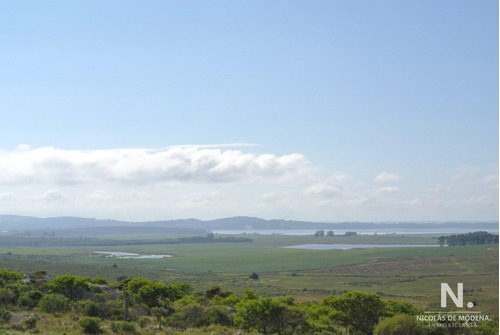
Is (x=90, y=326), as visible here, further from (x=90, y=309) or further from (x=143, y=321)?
(x=90, y=309)

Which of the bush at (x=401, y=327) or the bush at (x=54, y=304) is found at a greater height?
the bush at (x=401, y=327)

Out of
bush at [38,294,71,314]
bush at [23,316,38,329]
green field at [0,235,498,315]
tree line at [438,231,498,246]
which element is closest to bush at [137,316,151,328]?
bush at [23,316,38,329]

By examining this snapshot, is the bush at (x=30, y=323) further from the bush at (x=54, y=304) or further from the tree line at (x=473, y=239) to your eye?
the tree line at (x=473, y=239)

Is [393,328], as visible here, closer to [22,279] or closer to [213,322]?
[213,322]

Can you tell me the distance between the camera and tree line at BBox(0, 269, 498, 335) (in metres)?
25.5

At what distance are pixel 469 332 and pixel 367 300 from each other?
6.42 metres

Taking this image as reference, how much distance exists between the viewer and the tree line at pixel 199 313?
2545 centimetres

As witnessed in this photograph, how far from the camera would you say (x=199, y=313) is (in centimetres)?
3278

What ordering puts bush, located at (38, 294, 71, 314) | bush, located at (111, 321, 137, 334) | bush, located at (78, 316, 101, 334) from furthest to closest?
bush, located at (38, 294, 71, 314), bush, located at (111, 321, 137, 334), bush, located at (78, 316, 101, 334)

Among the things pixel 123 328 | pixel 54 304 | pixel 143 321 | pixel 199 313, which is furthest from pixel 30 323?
pixel 199 313

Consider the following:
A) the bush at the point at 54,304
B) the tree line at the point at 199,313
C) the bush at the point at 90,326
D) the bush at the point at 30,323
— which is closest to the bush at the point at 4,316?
the tree line at the point at 199,313

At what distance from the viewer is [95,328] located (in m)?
24.8

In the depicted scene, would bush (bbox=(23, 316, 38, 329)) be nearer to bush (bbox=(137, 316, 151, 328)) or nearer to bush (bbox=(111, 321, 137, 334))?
bush (bbox=(111, 321, 137, 334))

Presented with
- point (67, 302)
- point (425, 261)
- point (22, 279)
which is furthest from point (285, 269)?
point (67, 302)
